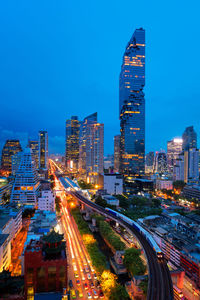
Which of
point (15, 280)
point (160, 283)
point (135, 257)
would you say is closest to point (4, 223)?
point (15, 280)

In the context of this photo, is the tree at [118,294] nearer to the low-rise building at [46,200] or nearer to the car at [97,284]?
the car at [97,284]

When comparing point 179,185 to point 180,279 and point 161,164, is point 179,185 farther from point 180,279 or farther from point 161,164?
point 180,279

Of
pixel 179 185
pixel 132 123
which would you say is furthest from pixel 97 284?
pixel 132 123

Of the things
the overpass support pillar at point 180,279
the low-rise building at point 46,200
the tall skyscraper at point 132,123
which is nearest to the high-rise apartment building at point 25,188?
the low-rise building at point 46,200

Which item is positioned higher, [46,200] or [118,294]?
[46,200]

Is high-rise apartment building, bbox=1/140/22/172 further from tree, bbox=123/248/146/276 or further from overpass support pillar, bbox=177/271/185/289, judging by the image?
overpass support pillar, bbox=177/271/185/289

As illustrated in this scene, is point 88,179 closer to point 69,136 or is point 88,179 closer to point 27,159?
point 27,159

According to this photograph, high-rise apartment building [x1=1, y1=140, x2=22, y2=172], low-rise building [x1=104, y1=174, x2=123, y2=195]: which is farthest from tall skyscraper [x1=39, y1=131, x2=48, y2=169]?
low-rise building [x1=104, y1=174, x2=123, y2=195]

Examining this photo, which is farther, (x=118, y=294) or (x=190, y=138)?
(x=190, y=138)
